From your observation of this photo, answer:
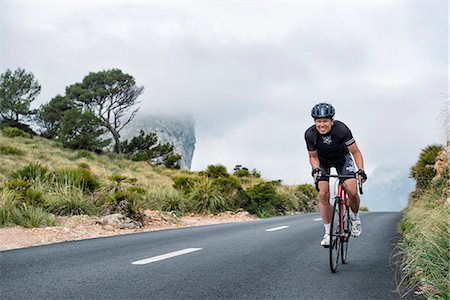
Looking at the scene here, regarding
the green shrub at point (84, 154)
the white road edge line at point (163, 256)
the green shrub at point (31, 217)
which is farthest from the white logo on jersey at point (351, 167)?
the green shrub at point (84, 154)

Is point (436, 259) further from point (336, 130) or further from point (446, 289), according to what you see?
point (336, 130)

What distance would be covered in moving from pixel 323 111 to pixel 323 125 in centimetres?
19

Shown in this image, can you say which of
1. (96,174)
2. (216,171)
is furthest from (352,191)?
(96,174)

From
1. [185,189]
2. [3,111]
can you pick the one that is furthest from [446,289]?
[3,111]

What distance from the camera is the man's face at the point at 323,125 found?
6.12 m

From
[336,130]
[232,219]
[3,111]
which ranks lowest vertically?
[232,219]

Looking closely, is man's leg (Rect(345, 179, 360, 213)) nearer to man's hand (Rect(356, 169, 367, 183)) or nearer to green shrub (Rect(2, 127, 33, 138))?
man's hand (Rect(356, 169, 367, 183))

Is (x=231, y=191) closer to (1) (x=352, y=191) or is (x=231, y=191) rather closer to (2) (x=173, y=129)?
(1) (x=352, y=191)

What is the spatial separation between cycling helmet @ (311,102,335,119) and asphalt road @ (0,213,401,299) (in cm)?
193

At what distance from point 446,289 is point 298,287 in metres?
1.41

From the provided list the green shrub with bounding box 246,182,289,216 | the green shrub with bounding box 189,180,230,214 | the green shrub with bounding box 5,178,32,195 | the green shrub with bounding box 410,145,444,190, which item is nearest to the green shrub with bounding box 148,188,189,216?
the green shrub with bounding box 189,180,230,214

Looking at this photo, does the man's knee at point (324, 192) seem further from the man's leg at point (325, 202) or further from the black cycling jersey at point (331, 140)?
the black cycling jersey at point (331, 140)

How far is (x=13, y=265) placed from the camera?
19.6ft

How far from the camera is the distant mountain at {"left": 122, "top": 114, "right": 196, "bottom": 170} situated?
146250 millimetres
